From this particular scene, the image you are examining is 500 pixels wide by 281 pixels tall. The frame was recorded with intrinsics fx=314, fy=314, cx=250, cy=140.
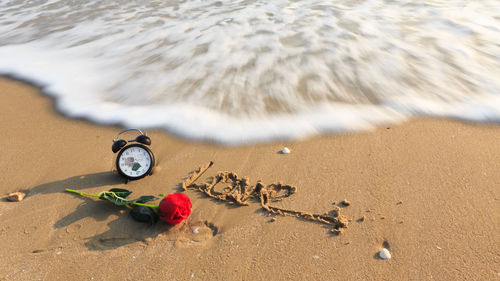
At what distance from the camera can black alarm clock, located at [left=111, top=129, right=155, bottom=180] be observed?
2064 millimetres

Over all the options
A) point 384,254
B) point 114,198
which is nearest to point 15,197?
point 114,198

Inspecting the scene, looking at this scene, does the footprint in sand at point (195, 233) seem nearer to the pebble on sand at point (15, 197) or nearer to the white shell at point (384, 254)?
the white shell at point (384, 254)

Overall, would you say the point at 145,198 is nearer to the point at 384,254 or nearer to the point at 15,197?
the point at 15,197

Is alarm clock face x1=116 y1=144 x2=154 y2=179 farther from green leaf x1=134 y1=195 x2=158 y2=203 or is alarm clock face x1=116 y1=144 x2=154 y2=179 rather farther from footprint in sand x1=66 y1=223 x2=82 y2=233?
footprint in sand x1=66 y1=223 x2=82 y2=233

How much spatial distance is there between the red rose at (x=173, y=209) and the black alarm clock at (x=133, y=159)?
0.47 m

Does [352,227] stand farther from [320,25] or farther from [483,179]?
[320,25]

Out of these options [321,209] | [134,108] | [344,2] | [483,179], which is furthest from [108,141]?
[344,2]

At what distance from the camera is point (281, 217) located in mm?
1839

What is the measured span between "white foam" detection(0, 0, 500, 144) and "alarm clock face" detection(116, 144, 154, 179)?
0.58m

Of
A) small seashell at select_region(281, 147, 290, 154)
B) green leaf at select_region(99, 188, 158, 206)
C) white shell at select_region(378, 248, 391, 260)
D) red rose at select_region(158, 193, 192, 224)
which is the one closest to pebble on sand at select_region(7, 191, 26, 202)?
green leaf at select_region(99, 188, 158, 206)

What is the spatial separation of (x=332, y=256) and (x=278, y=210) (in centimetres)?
41

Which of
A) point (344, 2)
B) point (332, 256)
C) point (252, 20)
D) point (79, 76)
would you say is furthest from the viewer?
point (344, 2)

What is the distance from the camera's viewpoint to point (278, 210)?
6.15 feet

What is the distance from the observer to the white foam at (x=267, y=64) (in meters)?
2.86
